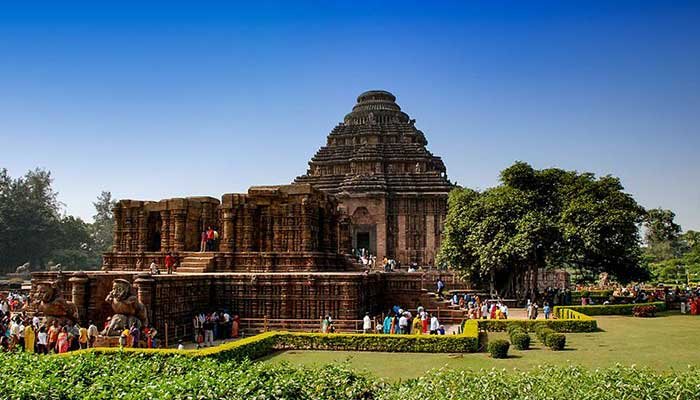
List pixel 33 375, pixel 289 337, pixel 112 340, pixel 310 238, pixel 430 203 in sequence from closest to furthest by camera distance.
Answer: pixel 33 375, pixel 112 340, pixel 289 337, pixel 310 238, pixel 430 203

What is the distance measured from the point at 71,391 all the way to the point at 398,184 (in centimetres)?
3773

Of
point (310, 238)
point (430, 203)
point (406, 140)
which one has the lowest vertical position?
point (310, 238)

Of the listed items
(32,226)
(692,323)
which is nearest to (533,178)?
(692,323)

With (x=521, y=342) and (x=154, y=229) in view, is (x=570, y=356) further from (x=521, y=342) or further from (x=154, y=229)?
(x=154, y=229)

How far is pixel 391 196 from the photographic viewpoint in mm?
43969

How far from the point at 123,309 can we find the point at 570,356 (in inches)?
455

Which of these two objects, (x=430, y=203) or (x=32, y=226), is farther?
(x=32, y=226)

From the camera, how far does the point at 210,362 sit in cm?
905

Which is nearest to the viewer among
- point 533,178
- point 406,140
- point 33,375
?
point 33,375

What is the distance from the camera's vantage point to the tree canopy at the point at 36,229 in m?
58.2

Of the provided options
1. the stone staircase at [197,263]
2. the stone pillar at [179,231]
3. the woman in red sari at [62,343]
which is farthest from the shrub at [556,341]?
the stone pillar at [179,231]

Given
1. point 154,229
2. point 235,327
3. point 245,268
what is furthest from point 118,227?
point 235,327

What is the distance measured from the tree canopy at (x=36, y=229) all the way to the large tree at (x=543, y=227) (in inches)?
1705

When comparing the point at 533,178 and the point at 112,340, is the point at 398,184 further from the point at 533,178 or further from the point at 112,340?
the point at 112,340
